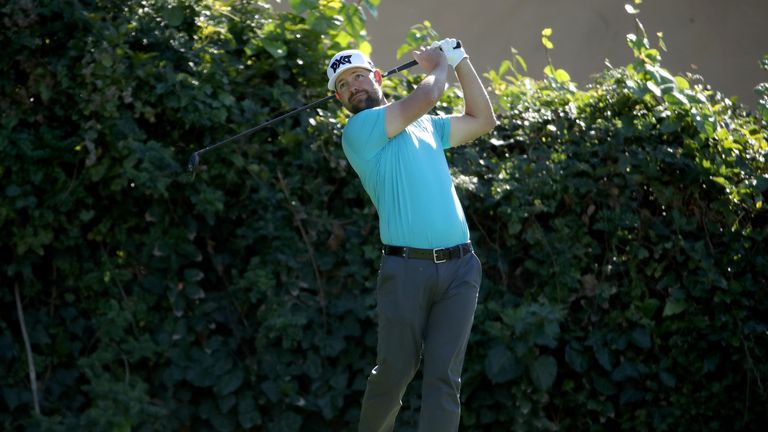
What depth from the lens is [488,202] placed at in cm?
647

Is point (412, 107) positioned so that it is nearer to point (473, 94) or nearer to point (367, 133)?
point (367, 133)

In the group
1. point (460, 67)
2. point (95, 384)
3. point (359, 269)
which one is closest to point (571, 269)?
point (359, 269)

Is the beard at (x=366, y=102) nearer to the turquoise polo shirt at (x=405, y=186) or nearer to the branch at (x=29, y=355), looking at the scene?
the turquoise polo shirt at (x=405, y=186)

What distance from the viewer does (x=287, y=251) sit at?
636cm

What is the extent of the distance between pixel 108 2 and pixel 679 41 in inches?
179

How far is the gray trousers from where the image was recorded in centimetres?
493

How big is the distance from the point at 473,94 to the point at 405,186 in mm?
639

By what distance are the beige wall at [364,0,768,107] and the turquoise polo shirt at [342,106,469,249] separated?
141 inches

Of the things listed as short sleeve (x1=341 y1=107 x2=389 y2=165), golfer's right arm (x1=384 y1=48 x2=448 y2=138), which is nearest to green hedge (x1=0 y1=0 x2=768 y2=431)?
short sleeve (x1=341 y1=107 x2=389 y2=165)

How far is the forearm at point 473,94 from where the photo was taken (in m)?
5.29

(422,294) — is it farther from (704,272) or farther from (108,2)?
(108,2)

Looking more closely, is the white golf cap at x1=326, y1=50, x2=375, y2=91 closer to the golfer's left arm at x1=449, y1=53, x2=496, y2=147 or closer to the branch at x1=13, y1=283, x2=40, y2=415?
the golfer's left arm at x1=449, y1=53, x2=496, y2=147

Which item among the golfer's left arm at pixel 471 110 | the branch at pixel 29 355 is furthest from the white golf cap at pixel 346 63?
the branch at pixel 29 355

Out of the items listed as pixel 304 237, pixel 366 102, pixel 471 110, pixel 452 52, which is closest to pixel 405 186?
pixel 366 102
